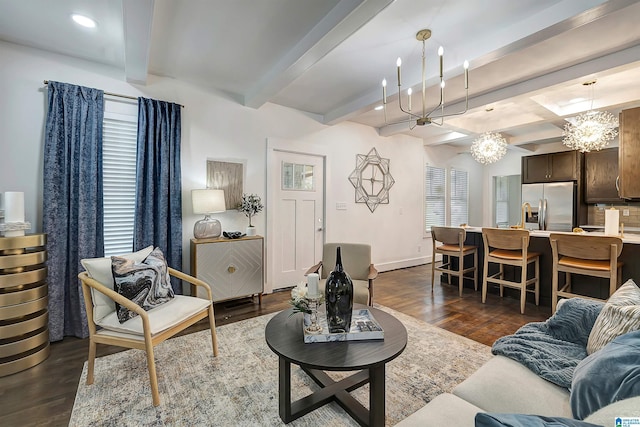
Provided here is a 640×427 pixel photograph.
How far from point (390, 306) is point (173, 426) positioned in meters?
2.56

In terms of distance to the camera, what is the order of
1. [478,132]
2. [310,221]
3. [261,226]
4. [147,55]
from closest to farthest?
[147,55], [261,226], [310,221], [478,132]

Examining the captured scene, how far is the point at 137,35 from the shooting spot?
88.5 inches

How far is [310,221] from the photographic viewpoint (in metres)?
4.53

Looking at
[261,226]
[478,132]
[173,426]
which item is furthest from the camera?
[478,132]

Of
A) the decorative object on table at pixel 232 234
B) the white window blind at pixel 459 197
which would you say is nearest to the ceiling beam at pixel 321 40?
the decorative object on table at pixel 232 234

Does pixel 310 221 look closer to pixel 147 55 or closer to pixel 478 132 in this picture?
pixel 147 55

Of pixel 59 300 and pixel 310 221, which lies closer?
pixel 59 300

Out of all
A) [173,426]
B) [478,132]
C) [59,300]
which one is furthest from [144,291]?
[478,132]

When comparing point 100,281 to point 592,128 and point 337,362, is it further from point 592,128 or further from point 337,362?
point 592,128

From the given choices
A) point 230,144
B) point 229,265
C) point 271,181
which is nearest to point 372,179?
point 271,181

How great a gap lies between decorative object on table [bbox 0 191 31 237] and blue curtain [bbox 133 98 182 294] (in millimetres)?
841

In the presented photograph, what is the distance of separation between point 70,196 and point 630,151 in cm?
566

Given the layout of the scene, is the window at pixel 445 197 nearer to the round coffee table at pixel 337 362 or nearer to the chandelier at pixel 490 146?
the chandelier at pixel 490 146

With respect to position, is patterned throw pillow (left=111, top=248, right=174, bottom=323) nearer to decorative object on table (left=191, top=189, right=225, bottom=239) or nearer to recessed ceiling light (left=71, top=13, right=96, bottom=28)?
decorative object on table (left=191, top=189, right=225, bottom=239)
